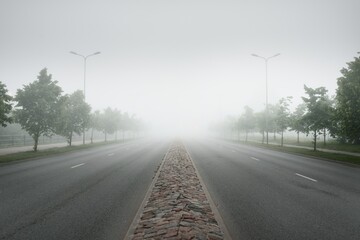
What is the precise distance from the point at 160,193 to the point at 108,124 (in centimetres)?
4255

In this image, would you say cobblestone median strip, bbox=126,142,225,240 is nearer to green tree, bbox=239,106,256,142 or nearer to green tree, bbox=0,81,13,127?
green tree, bbox=0,81,13,127

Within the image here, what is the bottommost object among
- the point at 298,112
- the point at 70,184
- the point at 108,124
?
the point at 70,184

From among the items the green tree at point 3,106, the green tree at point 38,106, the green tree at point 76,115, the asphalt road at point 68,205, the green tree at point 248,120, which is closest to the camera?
the asphalt road at point 68,205

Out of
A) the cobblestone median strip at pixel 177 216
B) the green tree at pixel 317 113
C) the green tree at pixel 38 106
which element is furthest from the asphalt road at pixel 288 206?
the green tree at pixel 38 106

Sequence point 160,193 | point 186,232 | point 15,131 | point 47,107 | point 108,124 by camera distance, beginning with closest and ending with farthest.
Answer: point 186,232
point 160,193
point 47,107
point 15,131
point 108,124

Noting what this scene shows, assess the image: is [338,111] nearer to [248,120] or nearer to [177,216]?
[177,216]

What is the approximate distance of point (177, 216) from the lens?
5.25 metres

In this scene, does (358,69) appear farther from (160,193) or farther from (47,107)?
(47,107)

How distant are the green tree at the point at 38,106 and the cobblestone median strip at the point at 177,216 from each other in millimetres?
18627

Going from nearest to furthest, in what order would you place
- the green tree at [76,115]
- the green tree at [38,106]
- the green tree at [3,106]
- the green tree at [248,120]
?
the green tree at [3,106], the green tree at [38,106], the green tree at [76,115], the green tree at [248,120]

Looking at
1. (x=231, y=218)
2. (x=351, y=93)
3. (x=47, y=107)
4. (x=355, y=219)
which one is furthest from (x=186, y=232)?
(x=47, y=107)

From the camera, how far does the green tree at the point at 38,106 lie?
2138 centimetres

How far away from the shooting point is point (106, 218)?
561cm

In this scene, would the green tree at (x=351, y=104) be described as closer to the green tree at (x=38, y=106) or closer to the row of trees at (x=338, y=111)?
the row of trees at (x=338, y=111)
